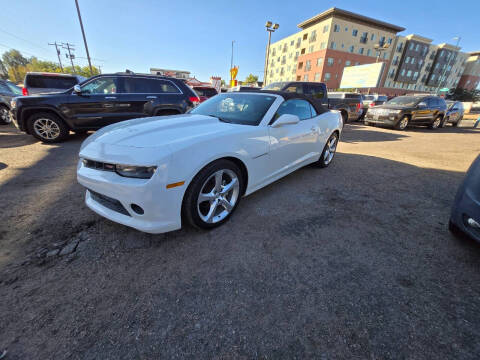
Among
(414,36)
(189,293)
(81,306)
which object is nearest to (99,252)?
(81,306)

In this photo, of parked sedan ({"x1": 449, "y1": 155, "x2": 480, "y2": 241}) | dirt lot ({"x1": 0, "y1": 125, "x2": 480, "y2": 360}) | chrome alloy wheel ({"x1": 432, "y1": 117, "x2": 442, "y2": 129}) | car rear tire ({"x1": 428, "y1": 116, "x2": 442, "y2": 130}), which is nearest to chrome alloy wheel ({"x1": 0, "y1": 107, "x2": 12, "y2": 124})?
dirt lot ({"x1": 0, "y1": 125, "x2": 480, "y2": 360})

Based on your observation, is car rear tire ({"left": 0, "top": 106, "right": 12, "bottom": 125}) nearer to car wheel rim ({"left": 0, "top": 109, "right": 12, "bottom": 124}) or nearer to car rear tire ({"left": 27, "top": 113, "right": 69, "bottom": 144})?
car wheel rim ({"left": 0, "top": 109, "right": 12, "bottom": 124})

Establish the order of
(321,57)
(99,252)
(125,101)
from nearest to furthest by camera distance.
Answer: (99,252) → (125,101) → (321,57)

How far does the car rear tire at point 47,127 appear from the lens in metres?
5.05

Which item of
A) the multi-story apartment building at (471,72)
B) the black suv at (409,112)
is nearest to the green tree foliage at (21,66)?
the black suv at (409,112)

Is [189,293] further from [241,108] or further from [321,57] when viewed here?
[321,57]

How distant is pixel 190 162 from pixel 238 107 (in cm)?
144

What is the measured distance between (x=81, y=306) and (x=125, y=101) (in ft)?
17.5

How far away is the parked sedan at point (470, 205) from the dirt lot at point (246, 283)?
13.8 inches

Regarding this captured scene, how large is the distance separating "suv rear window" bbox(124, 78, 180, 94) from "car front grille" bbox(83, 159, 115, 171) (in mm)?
4391

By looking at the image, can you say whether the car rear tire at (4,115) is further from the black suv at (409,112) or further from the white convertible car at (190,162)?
the black suv at (409,112)

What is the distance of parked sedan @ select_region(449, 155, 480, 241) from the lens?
1.76 meters

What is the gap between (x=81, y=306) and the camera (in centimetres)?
145

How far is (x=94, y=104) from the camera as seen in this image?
525cm
